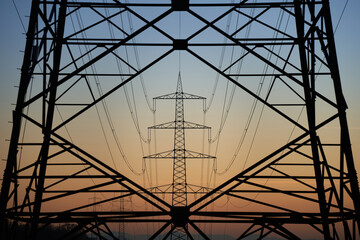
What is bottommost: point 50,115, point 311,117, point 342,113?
point 342,113

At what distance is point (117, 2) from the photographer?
1340 cm

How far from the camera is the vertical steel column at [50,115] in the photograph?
12.0 m

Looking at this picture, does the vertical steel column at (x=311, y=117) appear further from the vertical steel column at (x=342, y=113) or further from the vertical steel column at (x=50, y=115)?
the vertical steel column at (x=50, y=115)

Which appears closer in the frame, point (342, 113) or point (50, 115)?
point (342, 113)

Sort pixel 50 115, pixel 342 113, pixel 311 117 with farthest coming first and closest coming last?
pixel 311 117, pixel 50 115, pixel 342 113

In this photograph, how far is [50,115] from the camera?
12.6m

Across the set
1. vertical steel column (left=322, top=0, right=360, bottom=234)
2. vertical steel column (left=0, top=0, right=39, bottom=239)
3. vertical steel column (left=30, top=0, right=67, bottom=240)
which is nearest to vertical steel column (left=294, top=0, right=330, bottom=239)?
vertical steel column (left=322, top=0, right=360, bottom=234)

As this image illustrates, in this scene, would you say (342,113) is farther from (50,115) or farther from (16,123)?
(16,123)

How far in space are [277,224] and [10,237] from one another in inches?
286

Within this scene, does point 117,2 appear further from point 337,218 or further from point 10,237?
point 337,218

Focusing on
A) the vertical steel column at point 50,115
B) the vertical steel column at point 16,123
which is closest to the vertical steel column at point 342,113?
the vertical steel column at point 50,115

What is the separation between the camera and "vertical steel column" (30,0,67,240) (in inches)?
473

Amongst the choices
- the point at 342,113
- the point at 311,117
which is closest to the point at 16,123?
the point at 311,117

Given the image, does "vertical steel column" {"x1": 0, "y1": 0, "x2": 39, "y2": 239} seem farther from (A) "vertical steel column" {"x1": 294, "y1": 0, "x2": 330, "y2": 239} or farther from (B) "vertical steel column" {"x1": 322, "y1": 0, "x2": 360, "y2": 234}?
(B) "vertical steel column" {"x1": 322, "y1": 0, "x2": 360, "y2": 234}
